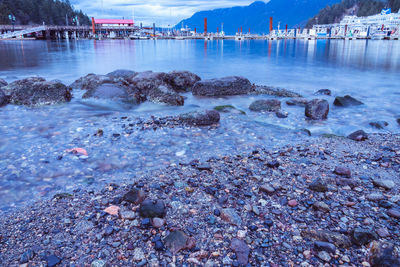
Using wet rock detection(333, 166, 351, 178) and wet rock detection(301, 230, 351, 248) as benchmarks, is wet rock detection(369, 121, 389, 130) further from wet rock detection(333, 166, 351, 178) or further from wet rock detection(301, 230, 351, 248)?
wet rock detection(301, 230, 351, 248)

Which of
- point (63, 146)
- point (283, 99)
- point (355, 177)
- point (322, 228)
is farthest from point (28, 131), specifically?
point (283, 99)

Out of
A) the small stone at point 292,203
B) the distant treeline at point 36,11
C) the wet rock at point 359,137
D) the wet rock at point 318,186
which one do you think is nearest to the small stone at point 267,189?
the small stone at point 292,203

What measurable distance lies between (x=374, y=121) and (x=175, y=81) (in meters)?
8.52

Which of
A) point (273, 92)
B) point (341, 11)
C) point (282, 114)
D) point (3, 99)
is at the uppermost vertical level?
point (341, 11)

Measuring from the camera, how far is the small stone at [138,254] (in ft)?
8.67

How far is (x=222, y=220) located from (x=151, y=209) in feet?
2.94

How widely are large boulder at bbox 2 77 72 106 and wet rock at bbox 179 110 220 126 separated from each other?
5385 millimetres

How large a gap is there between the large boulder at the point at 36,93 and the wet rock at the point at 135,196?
761cm

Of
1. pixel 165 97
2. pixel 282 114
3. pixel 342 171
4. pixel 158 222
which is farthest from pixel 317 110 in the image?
pixel 158 222

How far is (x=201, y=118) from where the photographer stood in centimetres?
725

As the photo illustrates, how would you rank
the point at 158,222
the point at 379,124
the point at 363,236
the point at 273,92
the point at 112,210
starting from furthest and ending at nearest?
the point at 273,92
the point at 379,124
the point at 112,210
the point at 158,222
the point at 363,236

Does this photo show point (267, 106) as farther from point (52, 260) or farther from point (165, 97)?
point (52, 260)

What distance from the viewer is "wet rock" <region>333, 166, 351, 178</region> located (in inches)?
169

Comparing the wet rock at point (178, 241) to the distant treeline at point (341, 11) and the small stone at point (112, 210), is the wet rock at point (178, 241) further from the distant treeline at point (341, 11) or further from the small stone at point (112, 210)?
the distant treeline at point (341, 11)
